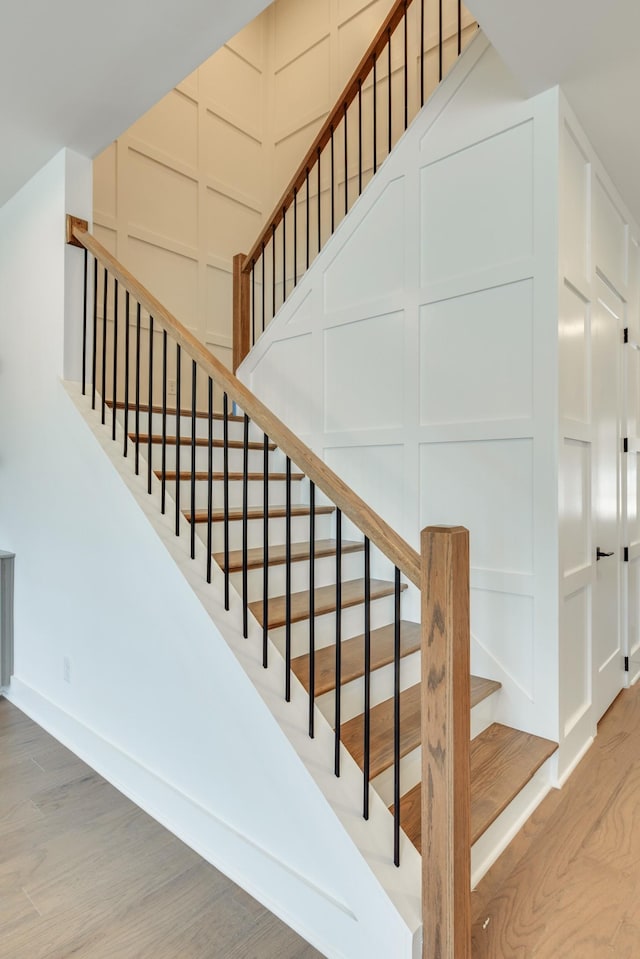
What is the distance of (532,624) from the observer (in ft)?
7.34

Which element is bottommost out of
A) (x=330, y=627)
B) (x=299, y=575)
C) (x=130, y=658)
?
(x=130, y=658)

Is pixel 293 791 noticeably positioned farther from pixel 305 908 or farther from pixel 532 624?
pixel 532 624

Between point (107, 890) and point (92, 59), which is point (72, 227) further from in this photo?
point (107, 890)

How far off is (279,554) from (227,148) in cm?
370

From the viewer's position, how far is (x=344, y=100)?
3053 mm

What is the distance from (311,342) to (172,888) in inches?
99.1

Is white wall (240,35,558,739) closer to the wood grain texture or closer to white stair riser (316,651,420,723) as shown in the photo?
the wood grain texture

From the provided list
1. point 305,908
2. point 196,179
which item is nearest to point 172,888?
point 305,908

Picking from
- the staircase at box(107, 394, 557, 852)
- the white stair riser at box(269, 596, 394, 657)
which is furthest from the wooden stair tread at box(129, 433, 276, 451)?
the white stair riser at box(269, 596, 394, 657)

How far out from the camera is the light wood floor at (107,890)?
4.95 ft

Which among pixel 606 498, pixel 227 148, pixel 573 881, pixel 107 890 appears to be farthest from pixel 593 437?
pixel 227 148

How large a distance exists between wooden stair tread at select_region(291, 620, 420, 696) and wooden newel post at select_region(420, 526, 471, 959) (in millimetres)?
522

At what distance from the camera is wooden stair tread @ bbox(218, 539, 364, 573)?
2.16 meters

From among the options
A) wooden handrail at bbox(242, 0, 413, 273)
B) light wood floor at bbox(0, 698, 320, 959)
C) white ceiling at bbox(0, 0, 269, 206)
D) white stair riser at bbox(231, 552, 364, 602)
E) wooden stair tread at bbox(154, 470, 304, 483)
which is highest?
wooden handrail at bbox(242, 0, 413, 273)
